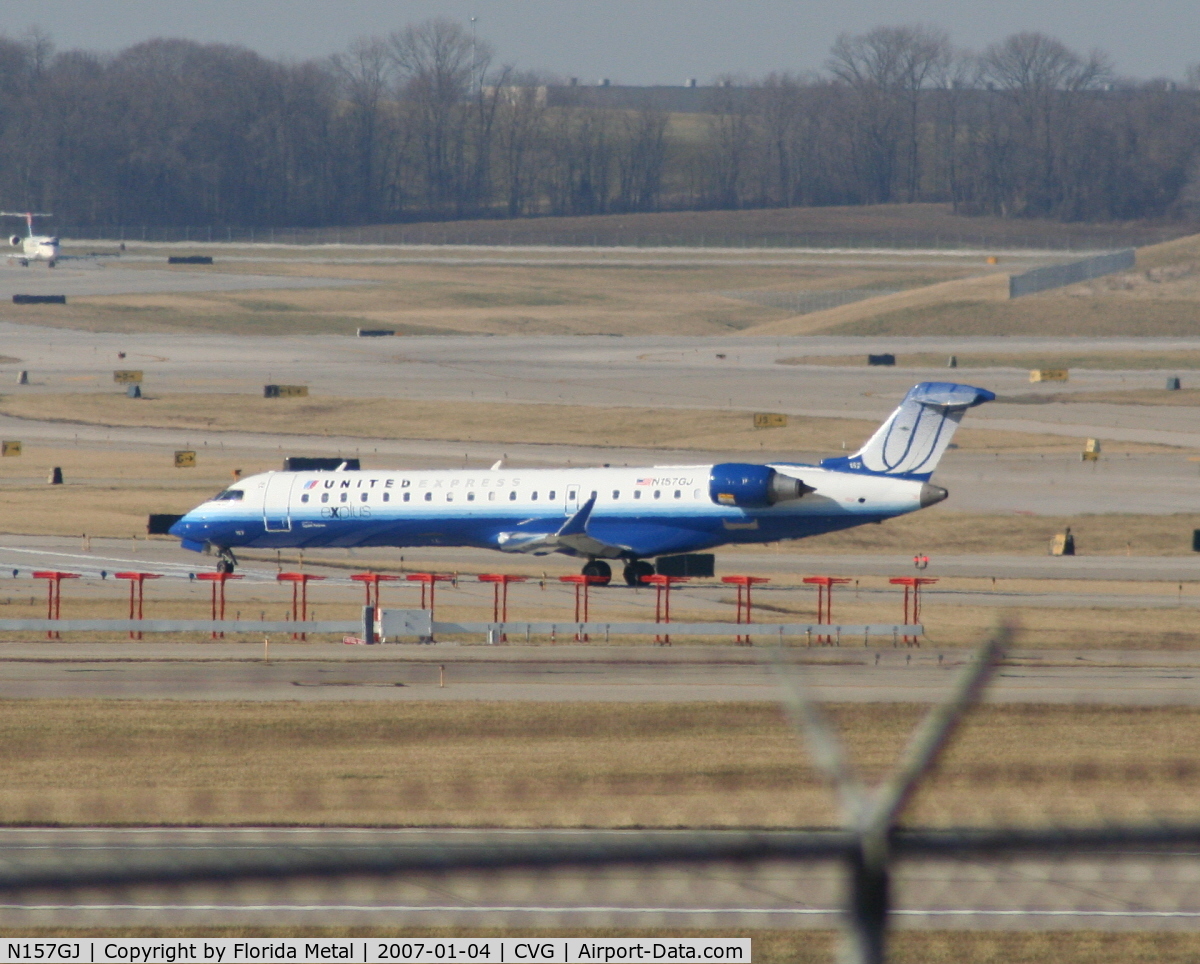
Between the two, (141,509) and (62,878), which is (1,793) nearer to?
(62,878)

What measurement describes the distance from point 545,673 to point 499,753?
8.58m

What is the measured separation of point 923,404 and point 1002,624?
43.0 meters

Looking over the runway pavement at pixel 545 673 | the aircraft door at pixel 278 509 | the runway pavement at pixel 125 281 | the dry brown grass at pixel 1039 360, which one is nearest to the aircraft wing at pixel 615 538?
the runway pavement at pixel 545 673

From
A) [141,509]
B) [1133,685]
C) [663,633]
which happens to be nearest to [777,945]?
[1133,685]

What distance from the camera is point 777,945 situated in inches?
635

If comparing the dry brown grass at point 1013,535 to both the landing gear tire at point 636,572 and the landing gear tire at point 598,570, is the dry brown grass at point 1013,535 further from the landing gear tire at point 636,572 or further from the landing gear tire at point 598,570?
the landing gear tire at point 598,570

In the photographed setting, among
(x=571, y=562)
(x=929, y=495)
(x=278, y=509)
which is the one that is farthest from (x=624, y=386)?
(x=929, y=495)

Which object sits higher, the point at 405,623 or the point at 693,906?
the point at 693,906

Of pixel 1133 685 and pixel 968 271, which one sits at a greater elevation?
pixel 968 271

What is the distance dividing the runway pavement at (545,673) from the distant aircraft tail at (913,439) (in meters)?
7.94

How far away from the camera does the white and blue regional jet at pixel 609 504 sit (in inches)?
1836

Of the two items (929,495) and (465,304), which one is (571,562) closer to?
(929,495)

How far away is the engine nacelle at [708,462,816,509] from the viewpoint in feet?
152

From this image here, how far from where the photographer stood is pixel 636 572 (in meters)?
49.4
